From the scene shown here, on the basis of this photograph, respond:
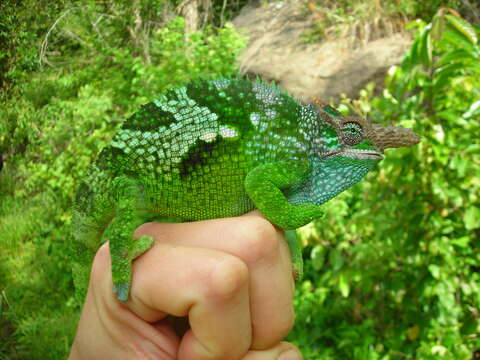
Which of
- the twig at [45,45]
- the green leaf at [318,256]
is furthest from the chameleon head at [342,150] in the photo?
the green leaf at [318,256]

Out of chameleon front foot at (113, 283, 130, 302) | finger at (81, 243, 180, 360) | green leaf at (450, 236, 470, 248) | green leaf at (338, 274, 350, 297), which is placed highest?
chameleon front foot at (113, 283, 130, 302)

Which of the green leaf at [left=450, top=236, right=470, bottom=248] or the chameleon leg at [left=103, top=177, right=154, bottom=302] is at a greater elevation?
the chameleon leg at [left=103, top=177, right=154, bottom=302]

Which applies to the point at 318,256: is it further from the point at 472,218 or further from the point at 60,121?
the point at 60,121

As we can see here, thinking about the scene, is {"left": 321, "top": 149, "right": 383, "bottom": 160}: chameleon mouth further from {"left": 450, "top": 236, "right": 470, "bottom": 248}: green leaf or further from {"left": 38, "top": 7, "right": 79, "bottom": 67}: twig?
{"left": 450, "top": 236, "right": 470, "bottom": 248}: green leaf

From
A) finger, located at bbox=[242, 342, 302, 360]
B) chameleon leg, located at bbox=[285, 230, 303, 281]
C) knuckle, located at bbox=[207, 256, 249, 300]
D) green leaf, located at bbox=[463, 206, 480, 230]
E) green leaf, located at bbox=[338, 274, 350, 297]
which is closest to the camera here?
knuckle, located at bbox=[207, 256, 249, 300]

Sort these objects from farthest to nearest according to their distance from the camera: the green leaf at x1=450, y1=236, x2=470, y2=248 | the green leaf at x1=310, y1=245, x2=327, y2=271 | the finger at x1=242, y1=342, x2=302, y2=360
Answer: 1. the green leaf at x1=310, y1=245, x2=327, y2=271
2. the green leaf at x1=450, y1=236, x2=470, y2=248
3. the finger at x1=242, y1=342, x2=302, y2=360

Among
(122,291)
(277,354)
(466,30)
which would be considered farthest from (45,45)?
(466,30)

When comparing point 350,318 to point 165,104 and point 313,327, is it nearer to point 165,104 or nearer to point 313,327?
point 313,327

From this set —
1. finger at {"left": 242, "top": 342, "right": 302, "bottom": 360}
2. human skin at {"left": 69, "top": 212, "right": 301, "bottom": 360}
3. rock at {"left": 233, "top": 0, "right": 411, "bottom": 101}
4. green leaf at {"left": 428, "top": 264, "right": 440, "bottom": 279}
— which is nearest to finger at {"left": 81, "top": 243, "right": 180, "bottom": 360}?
human skin at {"left": 69, "top": 212, "right": 301, "bottom": 360}

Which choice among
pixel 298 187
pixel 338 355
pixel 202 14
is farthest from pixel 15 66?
pixel 338 355
